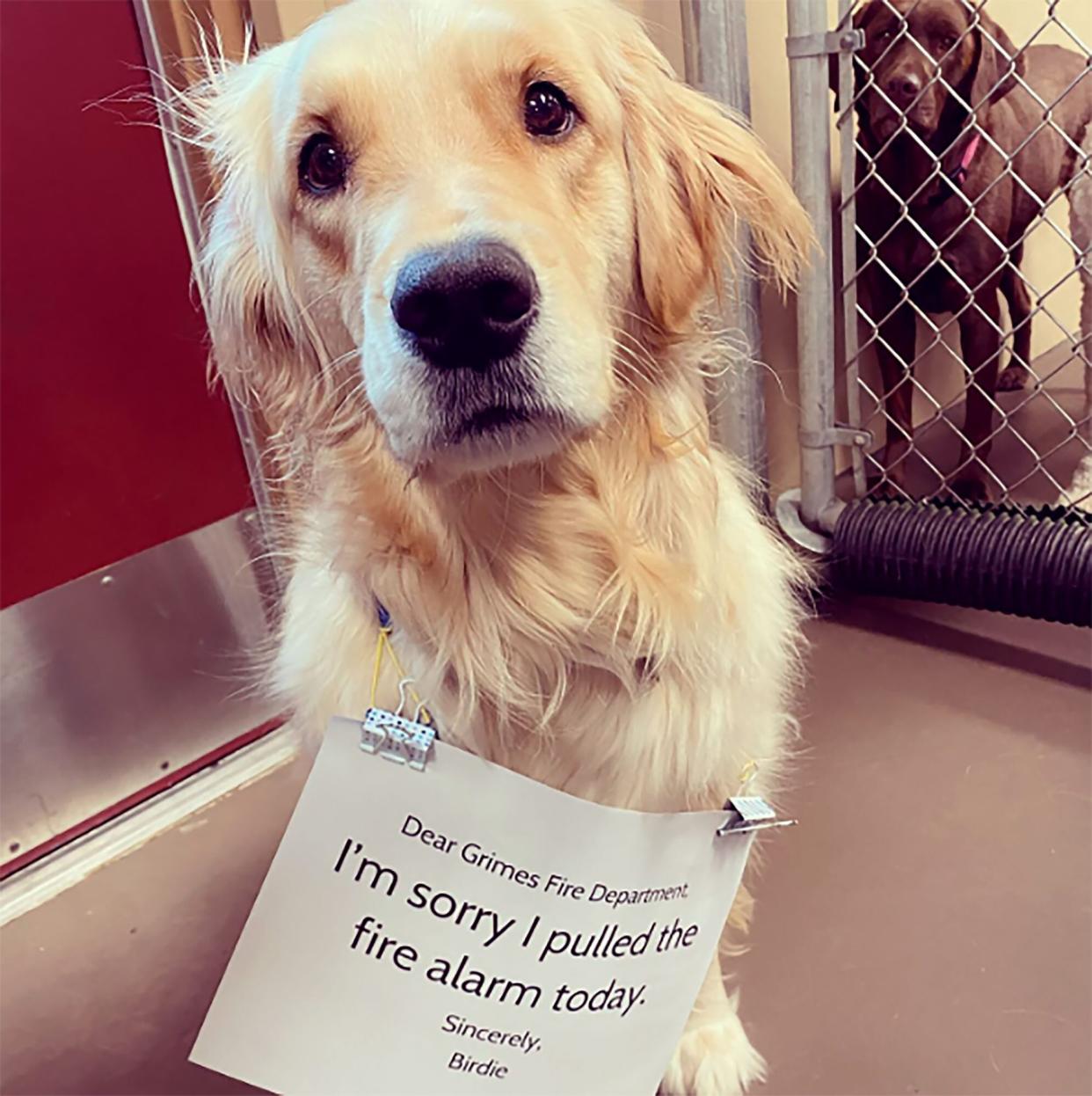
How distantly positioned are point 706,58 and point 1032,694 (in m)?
0.96

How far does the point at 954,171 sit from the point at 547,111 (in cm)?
107

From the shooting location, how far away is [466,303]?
617 mm

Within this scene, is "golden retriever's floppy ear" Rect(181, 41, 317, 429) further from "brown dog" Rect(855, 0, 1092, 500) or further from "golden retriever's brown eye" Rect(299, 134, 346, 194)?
"brown dog" Rect(855, 0, 1092, 500)

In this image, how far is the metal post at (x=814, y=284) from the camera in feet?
4.31

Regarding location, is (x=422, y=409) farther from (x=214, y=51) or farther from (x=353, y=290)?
(x=214, y=51)

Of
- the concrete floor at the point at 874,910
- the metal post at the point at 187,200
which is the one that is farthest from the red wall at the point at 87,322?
the concrete floor at the point at 874,910

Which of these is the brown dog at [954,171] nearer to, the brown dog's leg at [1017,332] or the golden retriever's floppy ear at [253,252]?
the brown dog's leg at [1017,332]

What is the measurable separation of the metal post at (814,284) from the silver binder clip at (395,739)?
94 centimetres

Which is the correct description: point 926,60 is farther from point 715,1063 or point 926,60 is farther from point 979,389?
point 715,1063

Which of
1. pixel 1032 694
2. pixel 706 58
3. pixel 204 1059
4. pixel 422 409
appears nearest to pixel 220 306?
pixel 422 409

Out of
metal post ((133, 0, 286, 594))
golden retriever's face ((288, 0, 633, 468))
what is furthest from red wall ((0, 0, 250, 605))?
golden retriever's face ((288, 0, 633, 468))

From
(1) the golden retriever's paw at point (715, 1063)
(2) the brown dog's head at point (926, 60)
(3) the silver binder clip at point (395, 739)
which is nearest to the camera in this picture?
A: (3) the silver binder clip at point (395, 739)

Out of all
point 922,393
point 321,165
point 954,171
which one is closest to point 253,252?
point 321,165

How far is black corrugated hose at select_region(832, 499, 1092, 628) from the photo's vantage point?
136 cm
